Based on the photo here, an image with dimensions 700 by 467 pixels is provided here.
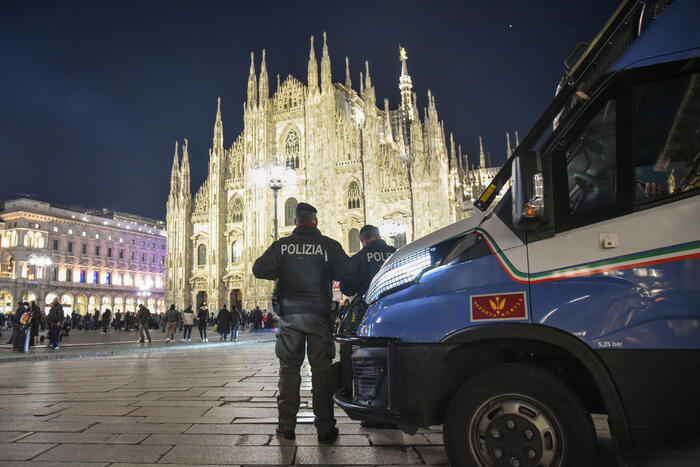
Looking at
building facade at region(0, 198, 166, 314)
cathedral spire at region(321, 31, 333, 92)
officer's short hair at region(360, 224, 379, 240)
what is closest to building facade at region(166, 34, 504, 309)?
cathedral spire at region(321, 31, 333, 92)

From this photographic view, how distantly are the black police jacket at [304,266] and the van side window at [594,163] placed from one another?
69.9 inches

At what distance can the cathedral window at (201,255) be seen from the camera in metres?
42.7

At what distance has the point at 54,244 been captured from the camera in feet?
→ 176

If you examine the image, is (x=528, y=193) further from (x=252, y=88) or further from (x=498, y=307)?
(x=252, y=88)

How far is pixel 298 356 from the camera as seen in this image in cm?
363

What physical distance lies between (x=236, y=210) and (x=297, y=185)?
6.54m

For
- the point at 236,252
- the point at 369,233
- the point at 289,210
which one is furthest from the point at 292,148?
the point at 369,233

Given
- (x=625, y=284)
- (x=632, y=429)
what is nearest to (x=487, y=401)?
(x=632, y=429)

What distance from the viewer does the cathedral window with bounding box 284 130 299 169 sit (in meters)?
40.5

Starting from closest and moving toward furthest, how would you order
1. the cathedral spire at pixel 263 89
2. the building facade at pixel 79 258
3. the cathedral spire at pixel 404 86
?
the cathedral spire at pixel 263 89 < the building facade at pixel 79 258 < the cathedral spire at pixel 404 86

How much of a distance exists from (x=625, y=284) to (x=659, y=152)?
28.9 inches

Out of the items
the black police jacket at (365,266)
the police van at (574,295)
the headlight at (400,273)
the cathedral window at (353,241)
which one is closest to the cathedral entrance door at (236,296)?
the cathedral window at (353,241)

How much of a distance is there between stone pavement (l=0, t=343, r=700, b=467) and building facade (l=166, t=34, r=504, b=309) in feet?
89.6

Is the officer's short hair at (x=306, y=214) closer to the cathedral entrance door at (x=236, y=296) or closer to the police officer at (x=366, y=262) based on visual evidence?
the police officer at (x=366, y=262)
